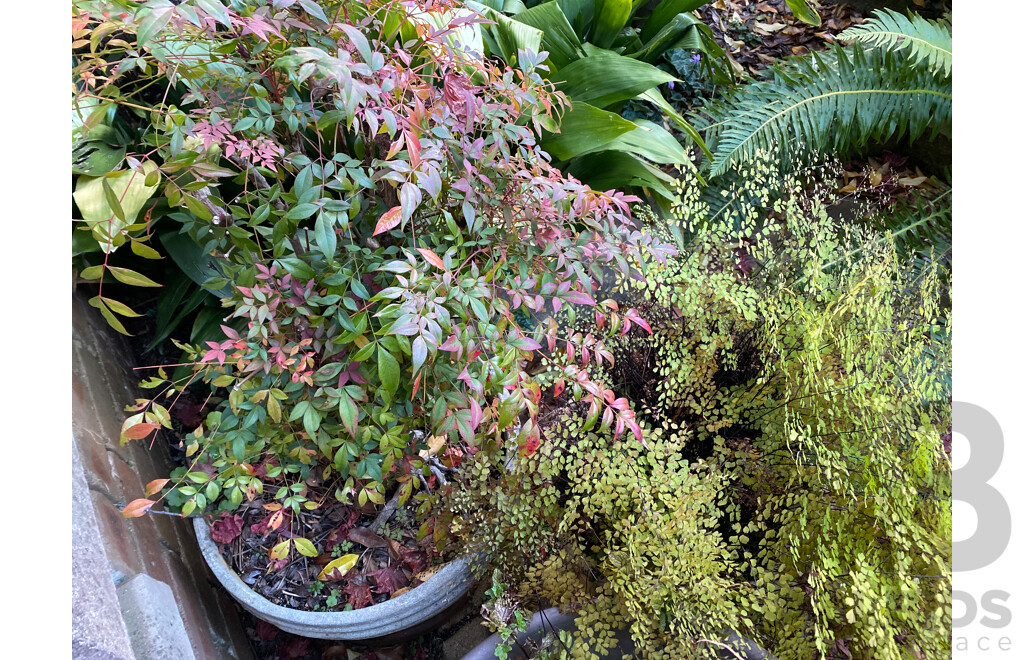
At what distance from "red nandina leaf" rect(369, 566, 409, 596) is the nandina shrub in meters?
0.29

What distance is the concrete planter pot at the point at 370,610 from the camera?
1185mm

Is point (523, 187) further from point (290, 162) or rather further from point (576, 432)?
point (576, 432)

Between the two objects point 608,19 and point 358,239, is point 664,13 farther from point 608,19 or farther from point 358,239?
point 358,239

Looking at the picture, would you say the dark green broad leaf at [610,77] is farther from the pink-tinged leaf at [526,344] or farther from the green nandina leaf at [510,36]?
the pink-tinged leaf at [526,344]

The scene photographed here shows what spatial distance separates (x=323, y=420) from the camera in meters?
1.12

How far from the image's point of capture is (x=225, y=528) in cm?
129

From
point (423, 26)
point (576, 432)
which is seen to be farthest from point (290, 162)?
point (576, 432)

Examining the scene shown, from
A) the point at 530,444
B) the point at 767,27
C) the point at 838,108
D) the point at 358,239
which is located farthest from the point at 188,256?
the point at 767,27

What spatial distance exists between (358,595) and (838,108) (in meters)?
2.01

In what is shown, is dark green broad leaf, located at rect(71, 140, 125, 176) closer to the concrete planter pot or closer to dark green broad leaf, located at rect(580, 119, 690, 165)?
the concrete planter pot

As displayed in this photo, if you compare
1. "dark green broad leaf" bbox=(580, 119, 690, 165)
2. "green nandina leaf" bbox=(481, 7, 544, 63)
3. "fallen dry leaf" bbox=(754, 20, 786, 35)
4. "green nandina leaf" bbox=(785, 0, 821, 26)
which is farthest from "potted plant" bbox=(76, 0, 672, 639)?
"fallen dry leaf" bbox=(754, 20, 786, 35)

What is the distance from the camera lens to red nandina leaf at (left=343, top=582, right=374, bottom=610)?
1260mm

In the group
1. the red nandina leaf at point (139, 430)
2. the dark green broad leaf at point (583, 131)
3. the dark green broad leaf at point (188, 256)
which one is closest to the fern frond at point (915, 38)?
the dark green broad leaf at point (583, 131)

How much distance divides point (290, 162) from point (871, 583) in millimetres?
1113
